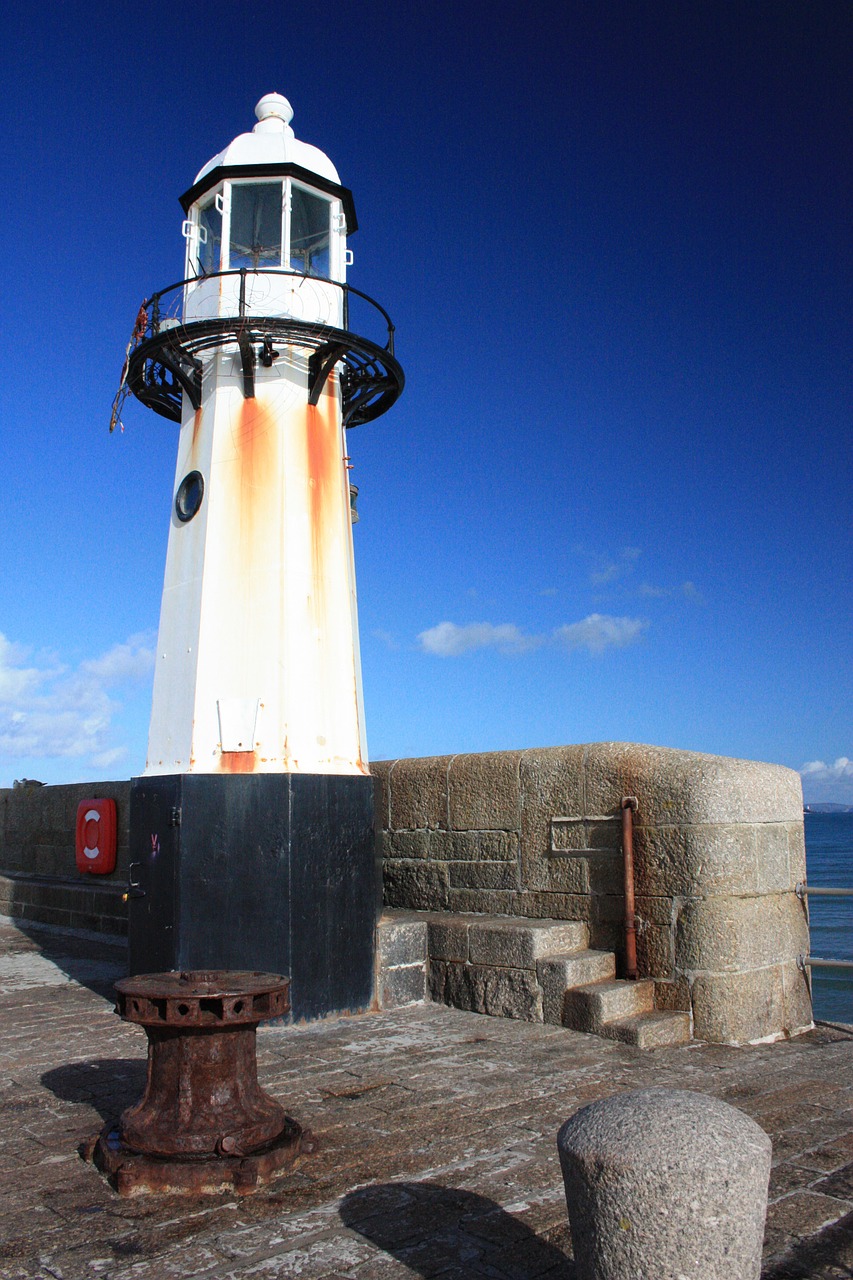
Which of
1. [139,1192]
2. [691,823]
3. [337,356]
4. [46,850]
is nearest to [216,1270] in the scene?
[139,1192]

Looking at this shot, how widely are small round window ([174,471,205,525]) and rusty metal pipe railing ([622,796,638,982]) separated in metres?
3.96

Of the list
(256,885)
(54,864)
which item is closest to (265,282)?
(256,885)

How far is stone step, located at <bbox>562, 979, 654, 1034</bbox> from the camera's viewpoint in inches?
249

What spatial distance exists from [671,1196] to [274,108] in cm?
924

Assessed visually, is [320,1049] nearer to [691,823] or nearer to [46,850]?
[691,823]

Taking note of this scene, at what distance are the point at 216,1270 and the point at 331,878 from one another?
3.84m

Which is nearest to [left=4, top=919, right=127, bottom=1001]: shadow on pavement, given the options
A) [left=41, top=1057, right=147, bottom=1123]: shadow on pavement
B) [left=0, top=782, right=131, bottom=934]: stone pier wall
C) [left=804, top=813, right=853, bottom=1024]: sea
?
[left=0, top=782, right=131, bottom=934]: stone pier wall

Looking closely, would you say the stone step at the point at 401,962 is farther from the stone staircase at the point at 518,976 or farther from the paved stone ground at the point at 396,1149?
the paved stone ground at the point at 396,1149

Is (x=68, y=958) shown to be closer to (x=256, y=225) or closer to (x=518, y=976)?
(x=518, y=976)

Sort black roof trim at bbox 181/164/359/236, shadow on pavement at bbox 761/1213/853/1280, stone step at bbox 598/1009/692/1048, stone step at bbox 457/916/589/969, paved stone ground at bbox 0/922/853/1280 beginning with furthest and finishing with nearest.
Answer: black roof trim at bbox 181/164/359/236 → stone step at bbox 457/916/589/969 → stone step at bbox 598/1009/692/1048 → paved stone ground at bbox 0/922/853/1280 → shadow on pavement at bbox 761/1213/853/1280

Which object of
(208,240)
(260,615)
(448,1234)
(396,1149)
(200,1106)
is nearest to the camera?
(448,1234)

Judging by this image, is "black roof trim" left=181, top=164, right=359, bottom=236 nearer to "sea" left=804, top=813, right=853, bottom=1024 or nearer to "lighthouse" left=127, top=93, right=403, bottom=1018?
"lighthouse" left=127, top=93, right=403, bottom=1018

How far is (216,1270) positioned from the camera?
3166 mm

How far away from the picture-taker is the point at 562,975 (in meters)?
6.57
